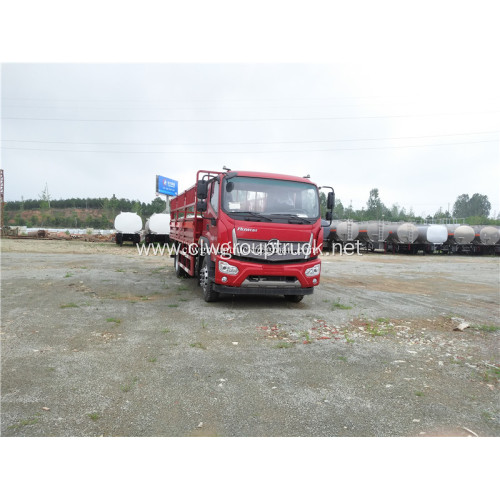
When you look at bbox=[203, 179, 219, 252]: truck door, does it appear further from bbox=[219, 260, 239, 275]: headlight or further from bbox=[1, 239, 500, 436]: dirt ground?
bbox=[1, 239, 500, 436]: dirt ground

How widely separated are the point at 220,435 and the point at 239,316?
142 inches

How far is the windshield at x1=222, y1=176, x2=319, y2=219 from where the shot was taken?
6.62m

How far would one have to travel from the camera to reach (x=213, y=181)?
7266mm

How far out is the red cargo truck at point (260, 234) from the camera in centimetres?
644

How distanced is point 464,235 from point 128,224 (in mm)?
26311

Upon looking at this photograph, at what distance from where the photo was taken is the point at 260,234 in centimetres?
642

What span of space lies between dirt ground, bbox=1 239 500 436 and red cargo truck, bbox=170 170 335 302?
0.60 metres

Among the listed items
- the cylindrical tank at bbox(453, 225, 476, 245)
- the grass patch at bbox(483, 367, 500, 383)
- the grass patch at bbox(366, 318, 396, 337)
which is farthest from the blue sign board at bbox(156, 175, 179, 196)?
the grass patch at bbox(483, 367, 500, 383)

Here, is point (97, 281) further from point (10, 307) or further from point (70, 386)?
point (70, 386)

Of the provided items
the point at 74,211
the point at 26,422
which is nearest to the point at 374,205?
the point at 74,211

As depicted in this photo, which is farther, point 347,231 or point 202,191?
point 347,231

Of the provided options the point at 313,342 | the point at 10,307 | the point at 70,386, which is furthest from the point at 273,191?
the point at 10,307

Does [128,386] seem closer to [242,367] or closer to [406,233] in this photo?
[242,367]

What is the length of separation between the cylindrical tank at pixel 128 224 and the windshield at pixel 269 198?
68.5 ft
